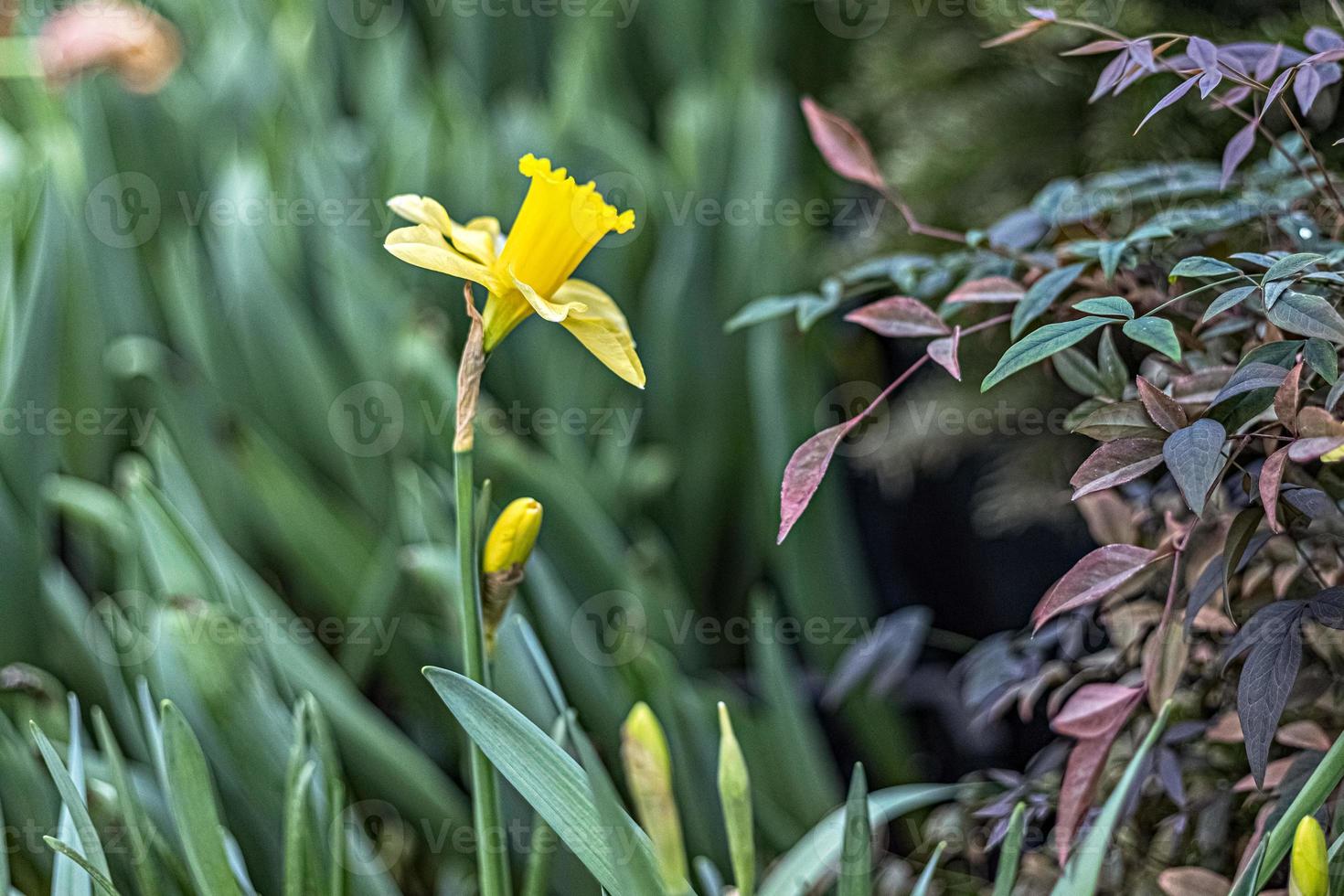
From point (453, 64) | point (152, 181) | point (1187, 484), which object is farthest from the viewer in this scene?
point (453, 64)

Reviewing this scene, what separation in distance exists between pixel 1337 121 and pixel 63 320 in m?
1.04

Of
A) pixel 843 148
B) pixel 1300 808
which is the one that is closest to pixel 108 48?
pixel 843 148

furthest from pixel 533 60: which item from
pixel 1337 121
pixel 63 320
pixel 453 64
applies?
pixel 1337 121

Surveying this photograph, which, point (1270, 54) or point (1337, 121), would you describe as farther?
point (1337, 121)

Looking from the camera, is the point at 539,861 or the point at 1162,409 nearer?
the point at 1162,409

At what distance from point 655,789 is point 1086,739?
204mm

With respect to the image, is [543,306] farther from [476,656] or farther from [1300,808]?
[1300,808]

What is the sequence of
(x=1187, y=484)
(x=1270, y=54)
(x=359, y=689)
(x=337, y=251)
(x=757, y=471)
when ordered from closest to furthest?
(x=1187, y=484) → (x=1270, y=54) → (x=359, y=689) → (x=337, y=251) → (x=757, y=471)

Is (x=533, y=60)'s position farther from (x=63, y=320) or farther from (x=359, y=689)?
(x=359, y=689)

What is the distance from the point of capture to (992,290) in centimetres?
54

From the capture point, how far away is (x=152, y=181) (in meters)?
1.29

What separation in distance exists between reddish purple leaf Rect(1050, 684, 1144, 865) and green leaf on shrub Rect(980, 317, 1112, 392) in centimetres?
17

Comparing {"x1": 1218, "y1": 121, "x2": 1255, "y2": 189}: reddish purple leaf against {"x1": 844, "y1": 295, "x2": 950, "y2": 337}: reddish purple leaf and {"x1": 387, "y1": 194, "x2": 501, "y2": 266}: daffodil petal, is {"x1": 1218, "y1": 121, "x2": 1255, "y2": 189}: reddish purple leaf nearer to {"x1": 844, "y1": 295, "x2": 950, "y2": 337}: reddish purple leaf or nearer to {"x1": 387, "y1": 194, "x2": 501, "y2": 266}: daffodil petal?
{"x1": 844, "y1": 295, "x2": 950, "y2": 337}: reddish purple leaf

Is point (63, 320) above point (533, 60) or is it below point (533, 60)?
below
